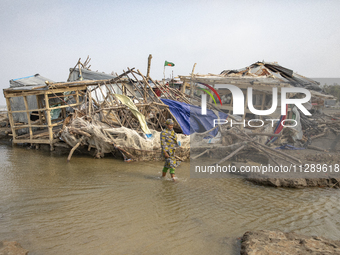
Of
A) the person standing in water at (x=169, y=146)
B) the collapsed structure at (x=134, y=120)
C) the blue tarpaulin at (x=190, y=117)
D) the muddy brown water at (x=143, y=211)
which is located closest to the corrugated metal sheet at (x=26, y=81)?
the collapsed structure at (x=134, y=120)

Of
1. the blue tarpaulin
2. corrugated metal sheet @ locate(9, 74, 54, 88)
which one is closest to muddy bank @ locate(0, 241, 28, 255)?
the blue tarpaulin

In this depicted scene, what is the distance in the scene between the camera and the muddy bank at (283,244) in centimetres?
297

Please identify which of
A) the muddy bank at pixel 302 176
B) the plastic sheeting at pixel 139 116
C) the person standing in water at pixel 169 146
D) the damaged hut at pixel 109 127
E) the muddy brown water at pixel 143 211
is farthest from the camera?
the plastic sheeting at pixel 139 116

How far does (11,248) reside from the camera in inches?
119

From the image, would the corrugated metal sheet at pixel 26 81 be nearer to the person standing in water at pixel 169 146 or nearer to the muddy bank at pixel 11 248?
the person standing in water at pixel 169 146

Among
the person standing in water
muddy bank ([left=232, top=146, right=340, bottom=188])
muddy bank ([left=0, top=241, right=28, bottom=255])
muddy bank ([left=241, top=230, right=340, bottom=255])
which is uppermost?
the person standing in water

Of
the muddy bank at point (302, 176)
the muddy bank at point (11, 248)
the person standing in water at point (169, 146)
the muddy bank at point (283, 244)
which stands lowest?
the muddy bank at point (302, 176)

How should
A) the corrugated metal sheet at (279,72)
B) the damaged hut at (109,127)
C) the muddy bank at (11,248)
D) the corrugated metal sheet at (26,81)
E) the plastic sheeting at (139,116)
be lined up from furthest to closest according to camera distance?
1. the corrugated metal sheet at (279,72)
2. the corrugated metal sheet at (26,81)
3. the plastic sheeting at (139,116)
4. the damaged hut at (109,127)
5. the muddy bank at (11,248)

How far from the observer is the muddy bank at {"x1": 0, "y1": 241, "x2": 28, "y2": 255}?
2.93 metres

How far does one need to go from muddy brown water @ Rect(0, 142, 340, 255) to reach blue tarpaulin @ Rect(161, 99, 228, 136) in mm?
2945

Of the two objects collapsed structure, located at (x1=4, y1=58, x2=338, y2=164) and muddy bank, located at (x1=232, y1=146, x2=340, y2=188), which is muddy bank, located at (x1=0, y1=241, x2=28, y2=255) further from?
muddy bank, located at (x1=232, y1=146, x2=340, y2=188)

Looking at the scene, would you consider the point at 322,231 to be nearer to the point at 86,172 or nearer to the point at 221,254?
the point at 221,254

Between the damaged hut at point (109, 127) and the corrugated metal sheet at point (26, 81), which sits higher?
the corrugated metal sheet at point (26, 81)

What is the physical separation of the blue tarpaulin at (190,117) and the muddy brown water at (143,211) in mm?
2945
